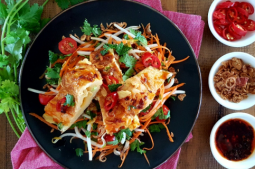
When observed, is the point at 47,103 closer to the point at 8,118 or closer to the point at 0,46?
the point at 8,118

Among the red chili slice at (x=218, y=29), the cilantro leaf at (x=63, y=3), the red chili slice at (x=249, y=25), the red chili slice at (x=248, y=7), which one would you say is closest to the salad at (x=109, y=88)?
the cilantro leaf at (x=63, y=3)

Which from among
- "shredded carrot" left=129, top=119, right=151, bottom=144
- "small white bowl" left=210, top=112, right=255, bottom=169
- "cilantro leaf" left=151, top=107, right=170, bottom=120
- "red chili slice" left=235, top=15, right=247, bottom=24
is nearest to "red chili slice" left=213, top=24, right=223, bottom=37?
"red chili slice" left=235, top=15, right=247, bottom=24

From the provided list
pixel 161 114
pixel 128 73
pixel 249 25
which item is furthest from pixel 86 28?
pixel 249 25

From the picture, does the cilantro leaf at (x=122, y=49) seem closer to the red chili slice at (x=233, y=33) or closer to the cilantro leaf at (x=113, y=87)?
the cilantro leaf at (x=113, y=87)

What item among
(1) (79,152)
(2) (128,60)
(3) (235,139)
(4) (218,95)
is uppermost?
(2) (128,60)

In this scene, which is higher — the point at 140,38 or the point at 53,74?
the point at 140,38

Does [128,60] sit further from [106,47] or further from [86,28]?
[86,28]
